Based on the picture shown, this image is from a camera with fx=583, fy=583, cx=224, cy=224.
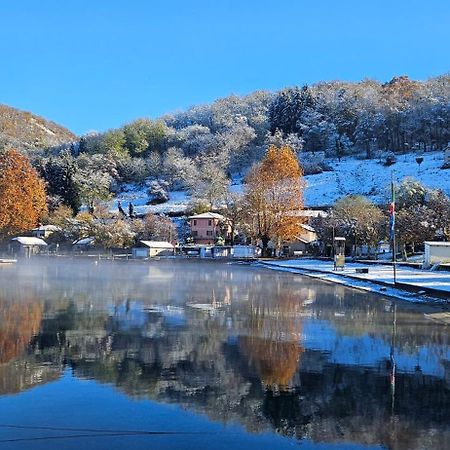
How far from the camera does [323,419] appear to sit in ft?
22.0

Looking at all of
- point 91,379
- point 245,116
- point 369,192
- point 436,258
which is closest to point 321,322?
point 91,379

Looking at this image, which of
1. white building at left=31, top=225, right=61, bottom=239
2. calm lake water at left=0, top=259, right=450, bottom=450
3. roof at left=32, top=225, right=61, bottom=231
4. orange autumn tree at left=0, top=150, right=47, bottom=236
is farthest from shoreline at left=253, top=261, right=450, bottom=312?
white building at left=31, top=225, right=61, bottom=239

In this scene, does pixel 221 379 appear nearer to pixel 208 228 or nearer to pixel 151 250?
pixel 151 250

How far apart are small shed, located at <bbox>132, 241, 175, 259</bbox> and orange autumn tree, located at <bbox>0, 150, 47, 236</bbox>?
14749mm

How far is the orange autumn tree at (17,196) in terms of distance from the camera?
190 feet

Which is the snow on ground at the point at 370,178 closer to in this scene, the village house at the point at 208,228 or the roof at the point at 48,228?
the village house at the point at 208,228

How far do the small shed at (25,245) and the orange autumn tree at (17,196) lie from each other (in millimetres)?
13142

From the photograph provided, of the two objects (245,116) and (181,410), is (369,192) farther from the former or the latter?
(181,410)

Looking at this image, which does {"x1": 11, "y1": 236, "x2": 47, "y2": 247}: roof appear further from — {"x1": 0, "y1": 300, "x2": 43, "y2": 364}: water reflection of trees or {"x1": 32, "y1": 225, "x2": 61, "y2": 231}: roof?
{"x1": 0, "y1": 300, "x2": 43, "y2": 364}: water reflection of trees

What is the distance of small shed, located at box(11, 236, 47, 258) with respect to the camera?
73688 millimetres

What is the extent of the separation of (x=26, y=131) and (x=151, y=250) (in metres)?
93.5

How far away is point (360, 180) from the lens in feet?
294

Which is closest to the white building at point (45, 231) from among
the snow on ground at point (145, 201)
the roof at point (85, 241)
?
the roof at point (85, 241)

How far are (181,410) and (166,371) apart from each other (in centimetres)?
206
